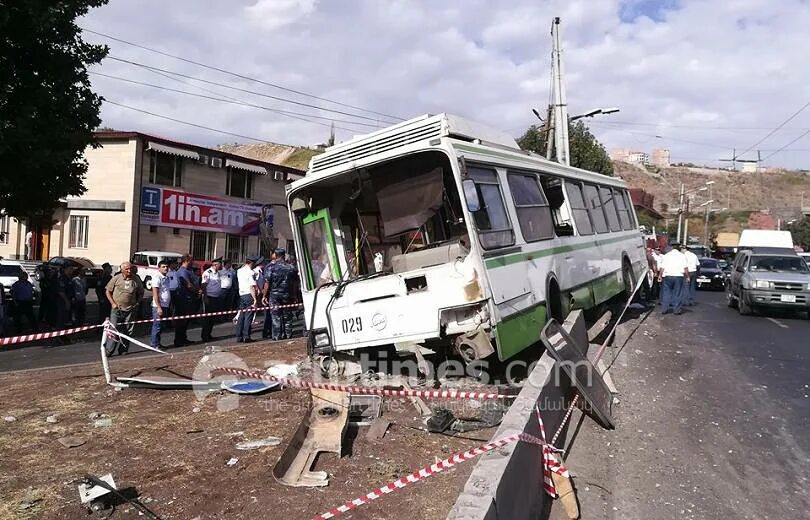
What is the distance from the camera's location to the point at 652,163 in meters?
133

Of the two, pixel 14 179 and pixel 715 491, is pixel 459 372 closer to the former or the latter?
pixel 715 491

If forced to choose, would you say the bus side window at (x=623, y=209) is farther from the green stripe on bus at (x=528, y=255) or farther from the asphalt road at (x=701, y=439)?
the asphalt road at (x=701, y=439)

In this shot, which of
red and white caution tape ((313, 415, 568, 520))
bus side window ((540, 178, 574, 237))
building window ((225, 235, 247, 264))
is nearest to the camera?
red and white caution tape ((313, 415, 568, 520))

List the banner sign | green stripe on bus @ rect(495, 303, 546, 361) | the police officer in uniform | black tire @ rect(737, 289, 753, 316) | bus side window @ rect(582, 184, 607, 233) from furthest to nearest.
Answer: the banner sign → black tire @ rect(737, 289, 753, 316) → the police officer in uniform → bus side window @ rect(582, 184, 607, 233) → green stripe on bus @ rect(495, 303, 546, 361)

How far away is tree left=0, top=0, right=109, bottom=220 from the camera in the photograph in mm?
10648

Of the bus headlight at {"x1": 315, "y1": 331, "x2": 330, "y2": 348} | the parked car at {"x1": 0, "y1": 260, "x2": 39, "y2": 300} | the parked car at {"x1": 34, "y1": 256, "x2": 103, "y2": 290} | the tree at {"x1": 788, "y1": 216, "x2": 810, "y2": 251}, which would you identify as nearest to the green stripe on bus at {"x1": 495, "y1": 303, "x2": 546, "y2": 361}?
the bus headlight at {"x1": 315, "y1": 331, "x2": 330, "y2": 348}

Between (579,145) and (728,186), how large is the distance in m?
95.9

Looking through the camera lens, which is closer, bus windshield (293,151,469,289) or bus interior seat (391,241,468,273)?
bus interior seat (391,241,468,273)

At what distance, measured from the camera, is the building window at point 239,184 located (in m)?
28.1

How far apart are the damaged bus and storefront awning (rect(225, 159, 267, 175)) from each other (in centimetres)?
2140

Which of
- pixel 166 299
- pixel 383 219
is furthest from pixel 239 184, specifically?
pixel 383 219

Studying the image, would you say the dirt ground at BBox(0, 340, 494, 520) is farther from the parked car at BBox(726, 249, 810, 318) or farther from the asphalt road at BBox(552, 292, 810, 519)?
the parked car at BBox(726, 249, 810, 318)

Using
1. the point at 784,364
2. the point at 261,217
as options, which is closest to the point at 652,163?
the point at 261,217

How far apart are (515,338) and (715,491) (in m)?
2.52
